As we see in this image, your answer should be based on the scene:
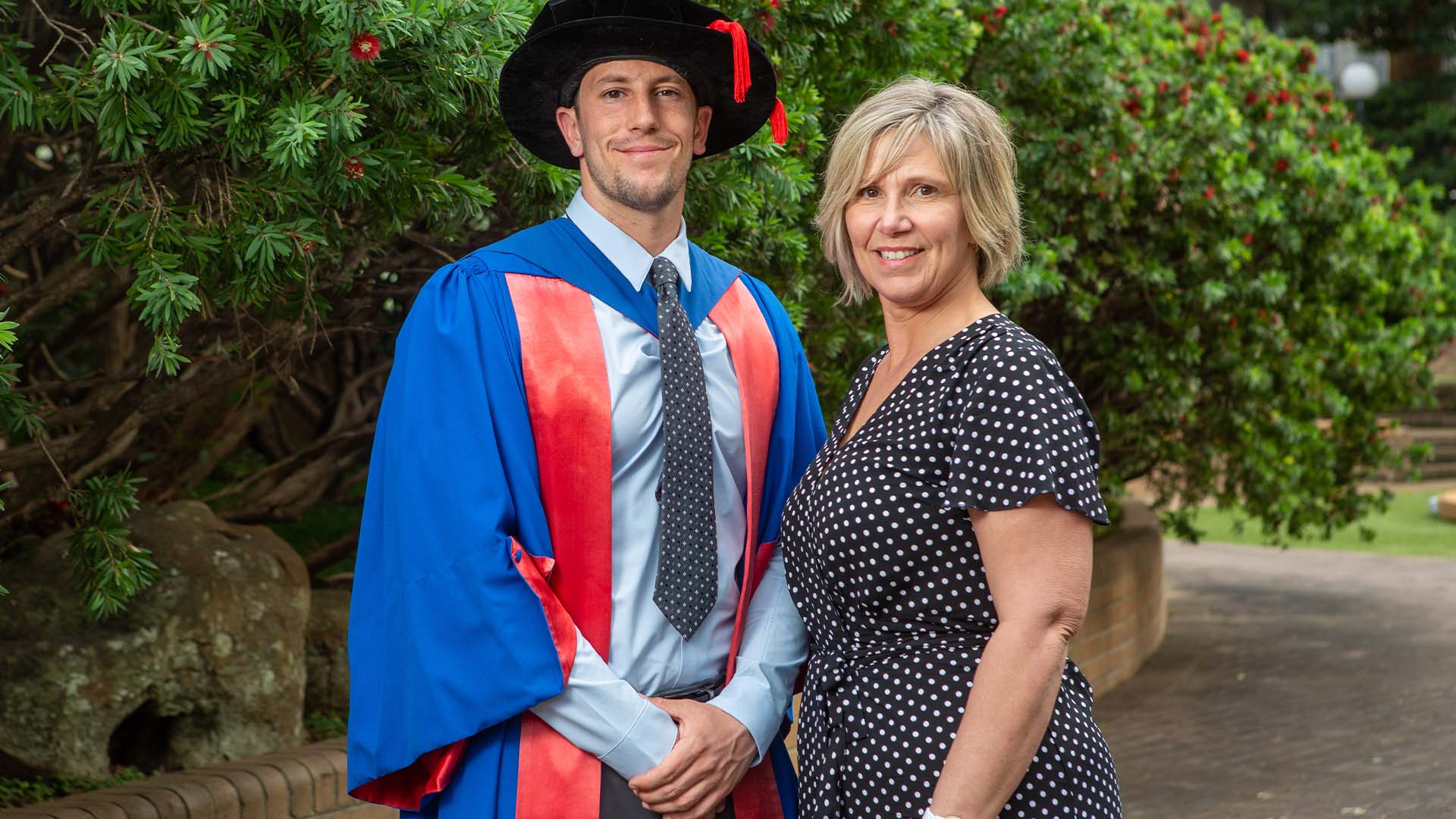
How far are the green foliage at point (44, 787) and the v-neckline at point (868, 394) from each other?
2.53 m

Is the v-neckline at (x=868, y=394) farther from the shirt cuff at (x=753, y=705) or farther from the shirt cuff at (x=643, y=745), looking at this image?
the shirt cuff at (x=643, y=745)

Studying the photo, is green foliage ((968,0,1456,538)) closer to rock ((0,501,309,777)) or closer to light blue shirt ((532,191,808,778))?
rock ((0,501,309,777))

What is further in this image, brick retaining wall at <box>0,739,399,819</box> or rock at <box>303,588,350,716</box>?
rock at <box>303,588,350,716</box>

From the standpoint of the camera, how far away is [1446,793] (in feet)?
19.2

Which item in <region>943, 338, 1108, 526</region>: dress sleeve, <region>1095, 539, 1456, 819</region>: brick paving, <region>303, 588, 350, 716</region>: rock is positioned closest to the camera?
<region>943, 338, 1108, 526</region>: dress sleeve

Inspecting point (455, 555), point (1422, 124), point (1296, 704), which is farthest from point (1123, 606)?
point (1422, 124)

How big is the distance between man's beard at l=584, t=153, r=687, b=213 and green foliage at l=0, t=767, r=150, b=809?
247 centimetres

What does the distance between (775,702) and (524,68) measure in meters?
1.26

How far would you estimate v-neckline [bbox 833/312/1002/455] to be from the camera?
238 centimetres

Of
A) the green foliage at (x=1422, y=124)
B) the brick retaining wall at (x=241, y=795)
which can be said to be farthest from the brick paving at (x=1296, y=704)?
the green foliage at (x=1422, y=124)

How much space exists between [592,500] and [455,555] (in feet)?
0.88

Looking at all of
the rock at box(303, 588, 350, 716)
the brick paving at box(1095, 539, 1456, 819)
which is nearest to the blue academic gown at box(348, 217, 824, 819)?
the rock at box(303, 588, 350, 716)

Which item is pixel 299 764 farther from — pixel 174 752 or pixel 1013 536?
pixel 1013 536

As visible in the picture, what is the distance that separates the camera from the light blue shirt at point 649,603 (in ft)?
7.57
